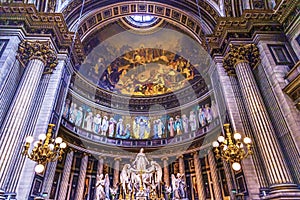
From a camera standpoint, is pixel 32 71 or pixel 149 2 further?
pixel 149 2

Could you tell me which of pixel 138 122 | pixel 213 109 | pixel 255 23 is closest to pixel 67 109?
pixel 138 122

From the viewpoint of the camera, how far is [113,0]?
564 inches

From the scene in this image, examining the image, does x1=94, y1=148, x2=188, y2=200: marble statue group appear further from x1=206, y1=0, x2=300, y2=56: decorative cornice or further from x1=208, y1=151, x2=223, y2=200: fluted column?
x1=206, y1=0, x2=300, y2=56: decorative cornice

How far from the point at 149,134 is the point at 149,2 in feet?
35.3

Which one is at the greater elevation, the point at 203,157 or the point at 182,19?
the point at 182,19

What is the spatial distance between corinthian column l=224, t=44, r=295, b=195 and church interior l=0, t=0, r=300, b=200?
1.6 inches

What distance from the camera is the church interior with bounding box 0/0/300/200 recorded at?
25.6 ft

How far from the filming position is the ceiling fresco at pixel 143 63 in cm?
1925

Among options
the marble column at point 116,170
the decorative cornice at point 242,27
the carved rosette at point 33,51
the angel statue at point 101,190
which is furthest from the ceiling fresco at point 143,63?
the angel statue at point 101,190

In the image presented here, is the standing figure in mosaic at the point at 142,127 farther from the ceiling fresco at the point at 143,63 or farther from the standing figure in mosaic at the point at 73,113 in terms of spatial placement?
the standing figure in mosaic at the point at 73,113

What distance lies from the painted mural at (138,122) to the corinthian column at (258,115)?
6.14m

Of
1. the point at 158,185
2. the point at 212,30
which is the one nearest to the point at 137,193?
the point at 158,185

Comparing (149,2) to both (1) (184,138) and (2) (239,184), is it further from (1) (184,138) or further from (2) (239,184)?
(2) (239,184)

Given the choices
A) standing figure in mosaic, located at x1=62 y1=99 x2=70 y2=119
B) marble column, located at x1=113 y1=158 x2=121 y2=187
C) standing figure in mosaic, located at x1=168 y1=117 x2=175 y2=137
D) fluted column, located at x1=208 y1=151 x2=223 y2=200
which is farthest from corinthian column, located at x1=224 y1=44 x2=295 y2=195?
marble column, located at x1=113 y1=158 x2=121 y2=187
